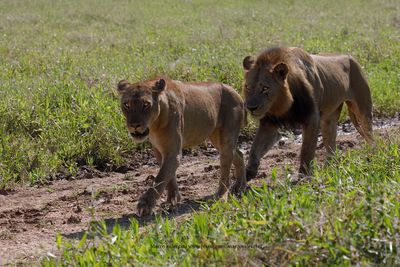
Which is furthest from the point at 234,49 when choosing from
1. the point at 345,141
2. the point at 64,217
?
the point at 64,217

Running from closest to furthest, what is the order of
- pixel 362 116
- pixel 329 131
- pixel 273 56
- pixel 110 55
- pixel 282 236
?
pixel 282 236 < pixel 273 56 < pixel 329 131 < pixel 362 116 < pixel 110 55

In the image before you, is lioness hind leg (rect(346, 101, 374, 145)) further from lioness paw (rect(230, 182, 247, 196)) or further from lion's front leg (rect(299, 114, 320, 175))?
lioness paw (rect(230, 182, 247, 196))

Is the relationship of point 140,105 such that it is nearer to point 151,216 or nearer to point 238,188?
point 151,216

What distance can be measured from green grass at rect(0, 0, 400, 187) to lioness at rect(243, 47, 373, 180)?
1990 millimetres

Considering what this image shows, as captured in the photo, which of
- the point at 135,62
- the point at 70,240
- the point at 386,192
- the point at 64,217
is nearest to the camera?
the point at 386,192

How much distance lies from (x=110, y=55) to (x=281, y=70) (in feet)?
24.8

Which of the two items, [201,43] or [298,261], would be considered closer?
[298,261]

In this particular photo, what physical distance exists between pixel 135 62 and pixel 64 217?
6.56 meters

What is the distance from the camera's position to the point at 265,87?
748cm

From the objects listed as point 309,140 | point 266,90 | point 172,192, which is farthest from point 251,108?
point 172,192

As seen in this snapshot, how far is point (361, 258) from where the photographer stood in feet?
14.5

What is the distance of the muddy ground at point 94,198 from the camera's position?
252 inches

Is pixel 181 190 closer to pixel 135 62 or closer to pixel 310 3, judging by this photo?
pixel 135 62

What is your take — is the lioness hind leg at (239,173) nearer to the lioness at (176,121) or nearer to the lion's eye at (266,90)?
the lioness at (176,121)
